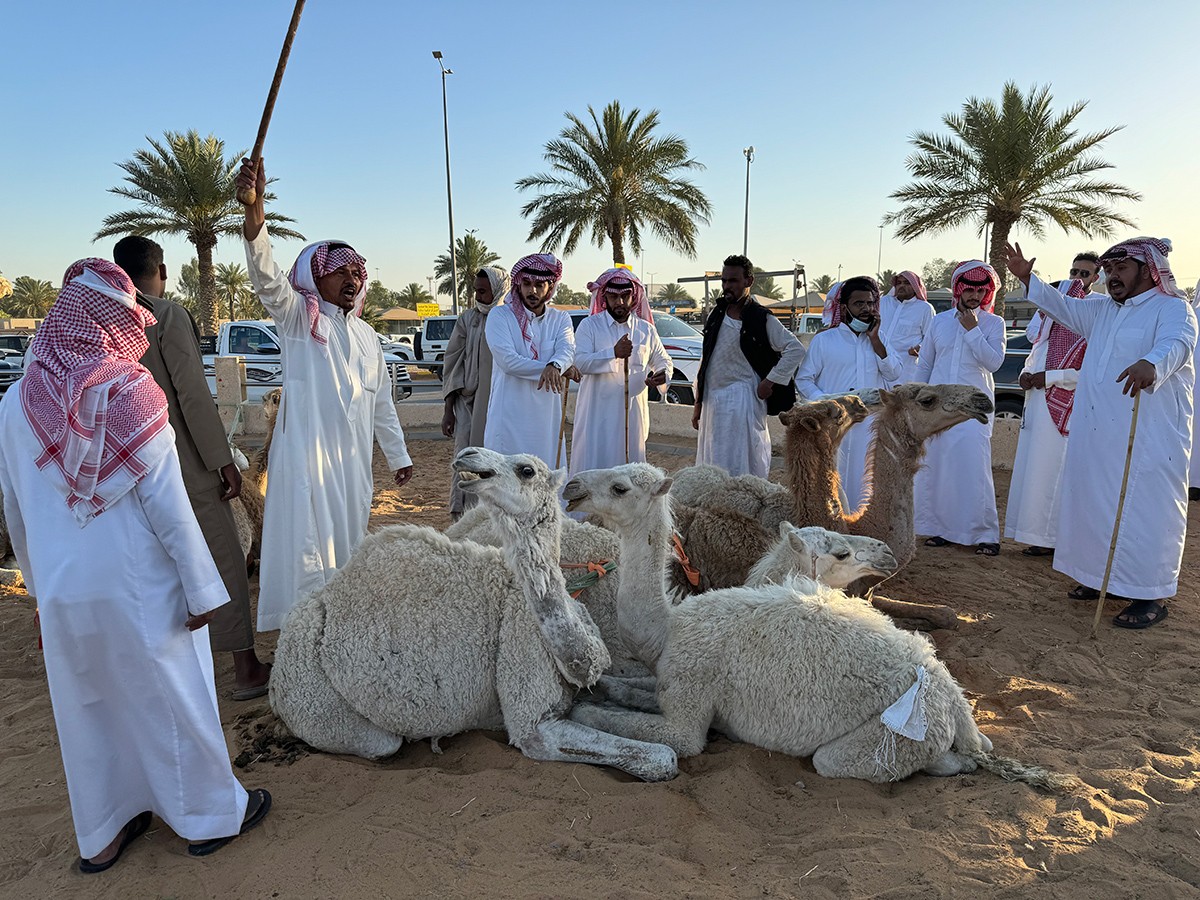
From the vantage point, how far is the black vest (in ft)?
20.7

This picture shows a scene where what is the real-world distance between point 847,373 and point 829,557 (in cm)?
275

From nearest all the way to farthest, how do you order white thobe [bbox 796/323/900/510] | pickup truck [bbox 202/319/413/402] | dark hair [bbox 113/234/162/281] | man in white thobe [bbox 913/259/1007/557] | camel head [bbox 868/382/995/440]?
dark hair [bbox 113/234/162/281], camel head [bbox 868/382/995/440], white thobe [bbox 796/323/900/510], man in white thobe [bbox 913/259/1007/557], pickup truck [bbox 202/319/413/402]

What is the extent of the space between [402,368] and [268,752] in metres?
16.9

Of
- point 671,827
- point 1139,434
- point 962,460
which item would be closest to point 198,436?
point 671,827

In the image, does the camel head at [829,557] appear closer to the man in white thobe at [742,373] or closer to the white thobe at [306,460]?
the white thobe at [306,460]

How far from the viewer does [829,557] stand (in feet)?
12.6

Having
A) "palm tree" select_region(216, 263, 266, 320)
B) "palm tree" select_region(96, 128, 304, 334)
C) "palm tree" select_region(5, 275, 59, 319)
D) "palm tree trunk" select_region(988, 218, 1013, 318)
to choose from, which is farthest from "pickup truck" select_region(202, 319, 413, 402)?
"palm tree" select_region(5, 275, 59, 319)

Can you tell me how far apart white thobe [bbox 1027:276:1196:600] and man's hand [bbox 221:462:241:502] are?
511 cm

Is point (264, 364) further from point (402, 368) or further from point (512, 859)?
point (512, 859)

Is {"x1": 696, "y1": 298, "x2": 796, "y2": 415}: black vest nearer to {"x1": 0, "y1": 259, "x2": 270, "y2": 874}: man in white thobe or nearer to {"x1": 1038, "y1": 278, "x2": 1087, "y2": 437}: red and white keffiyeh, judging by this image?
{"x1": 1038, "y1": 278, "x2": 1087, "y2": 437}: red and white keffiyeh

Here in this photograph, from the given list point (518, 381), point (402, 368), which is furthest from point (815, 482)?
point (402, 368)

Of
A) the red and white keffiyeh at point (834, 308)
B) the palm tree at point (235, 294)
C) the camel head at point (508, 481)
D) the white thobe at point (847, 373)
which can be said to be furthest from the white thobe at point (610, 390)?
the palm tree at point (235, 294)

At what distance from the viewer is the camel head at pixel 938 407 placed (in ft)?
16.8

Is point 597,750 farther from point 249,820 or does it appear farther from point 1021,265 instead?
point 1021,265
